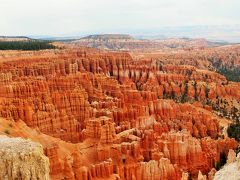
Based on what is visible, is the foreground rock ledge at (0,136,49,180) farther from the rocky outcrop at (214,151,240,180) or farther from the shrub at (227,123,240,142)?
the shrub at (227,123,240,142)

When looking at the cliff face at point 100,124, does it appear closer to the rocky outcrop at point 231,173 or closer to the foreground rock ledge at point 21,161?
the foreground rock ledge at point 21,161

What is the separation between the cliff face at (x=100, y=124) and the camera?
30.9 metres

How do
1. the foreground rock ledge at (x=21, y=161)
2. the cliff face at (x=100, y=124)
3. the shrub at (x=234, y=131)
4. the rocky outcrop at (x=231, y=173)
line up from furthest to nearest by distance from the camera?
the shrub at (x=234, y=131)
the cliff face at (x=100, y=124)
the foreground rock ledge at (x=21, y=161)
the rocky outcrop at (x=231, y=173)

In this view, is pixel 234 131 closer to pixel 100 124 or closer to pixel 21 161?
pixel 100 124

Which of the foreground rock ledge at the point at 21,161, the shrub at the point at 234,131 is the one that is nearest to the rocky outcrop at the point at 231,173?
the foreground rock ledge at the point at 21,161

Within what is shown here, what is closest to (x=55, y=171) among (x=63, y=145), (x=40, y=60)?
(x=63, y=145)

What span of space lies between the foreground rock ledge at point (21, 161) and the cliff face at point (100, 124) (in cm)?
1148

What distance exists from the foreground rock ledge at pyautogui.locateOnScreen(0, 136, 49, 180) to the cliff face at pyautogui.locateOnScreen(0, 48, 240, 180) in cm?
1148

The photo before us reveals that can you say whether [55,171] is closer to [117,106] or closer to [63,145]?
[63,145]

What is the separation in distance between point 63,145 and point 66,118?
717 centimetres

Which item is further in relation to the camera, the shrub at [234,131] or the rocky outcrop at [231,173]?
the shrub at [234,131]

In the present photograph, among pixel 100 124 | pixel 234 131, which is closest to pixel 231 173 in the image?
pixel 100 124

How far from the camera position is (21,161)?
49.3ft

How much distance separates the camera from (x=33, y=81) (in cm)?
4431
